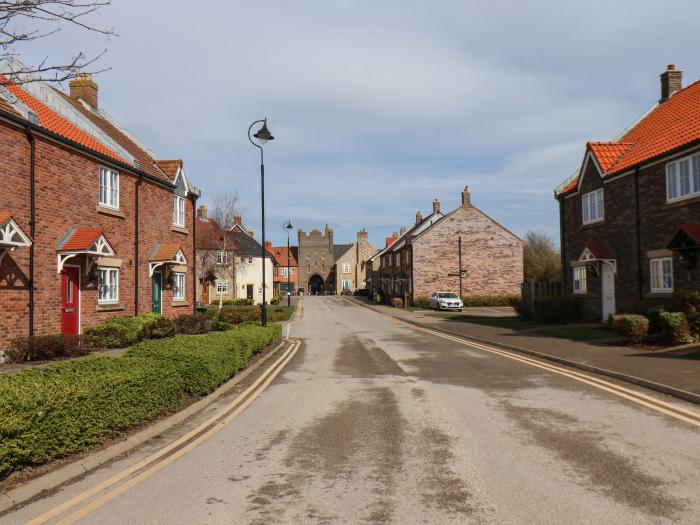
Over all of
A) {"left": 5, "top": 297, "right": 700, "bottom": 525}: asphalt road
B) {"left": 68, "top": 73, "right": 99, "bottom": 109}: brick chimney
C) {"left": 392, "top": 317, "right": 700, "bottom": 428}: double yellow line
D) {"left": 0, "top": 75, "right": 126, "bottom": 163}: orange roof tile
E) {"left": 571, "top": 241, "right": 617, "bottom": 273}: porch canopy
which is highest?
{"left": 68, "top": 73, "right": 99, "bottom": 109}: brick chimney

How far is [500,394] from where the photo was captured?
9.91 meters

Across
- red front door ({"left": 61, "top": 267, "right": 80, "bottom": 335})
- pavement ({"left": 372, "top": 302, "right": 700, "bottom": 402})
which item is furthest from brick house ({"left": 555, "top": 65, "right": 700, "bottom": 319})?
red front door ({"left": 61, "top": 267, "right": 80, "bottom": 335})

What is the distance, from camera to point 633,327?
53.2 ft

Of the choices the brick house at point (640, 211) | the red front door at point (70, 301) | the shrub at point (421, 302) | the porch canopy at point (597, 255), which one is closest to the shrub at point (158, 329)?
the red front door at point (70, 301)

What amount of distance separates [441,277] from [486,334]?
30819mm

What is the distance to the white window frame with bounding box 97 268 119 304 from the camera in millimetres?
18031

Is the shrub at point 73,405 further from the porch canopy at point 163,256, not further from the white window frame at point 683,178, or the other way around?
the white window frame at point 683,178

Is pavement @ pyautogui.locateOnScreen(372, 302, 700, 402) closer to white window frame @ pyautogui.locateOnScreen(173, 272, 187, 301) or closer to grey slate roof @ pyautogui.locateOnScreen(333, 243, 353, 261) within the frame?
white window frame @ pyautogui.locateOnScreen(173, 272, 187, 301)

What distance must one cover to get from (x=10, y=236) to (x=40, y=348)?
108 inches

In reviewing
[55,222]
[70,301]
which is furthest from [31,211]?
[70,301]

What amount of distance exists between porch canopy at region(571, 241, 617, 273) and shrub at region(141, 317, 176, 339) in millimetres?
→ 17129

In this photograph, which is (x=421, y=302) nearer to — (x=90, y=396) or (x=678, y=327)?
(x=678, y=327)

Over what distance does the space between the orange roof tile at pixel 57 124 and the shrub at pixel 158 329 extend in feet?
19.2

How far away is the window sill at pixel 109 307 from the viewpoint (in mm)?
17814
